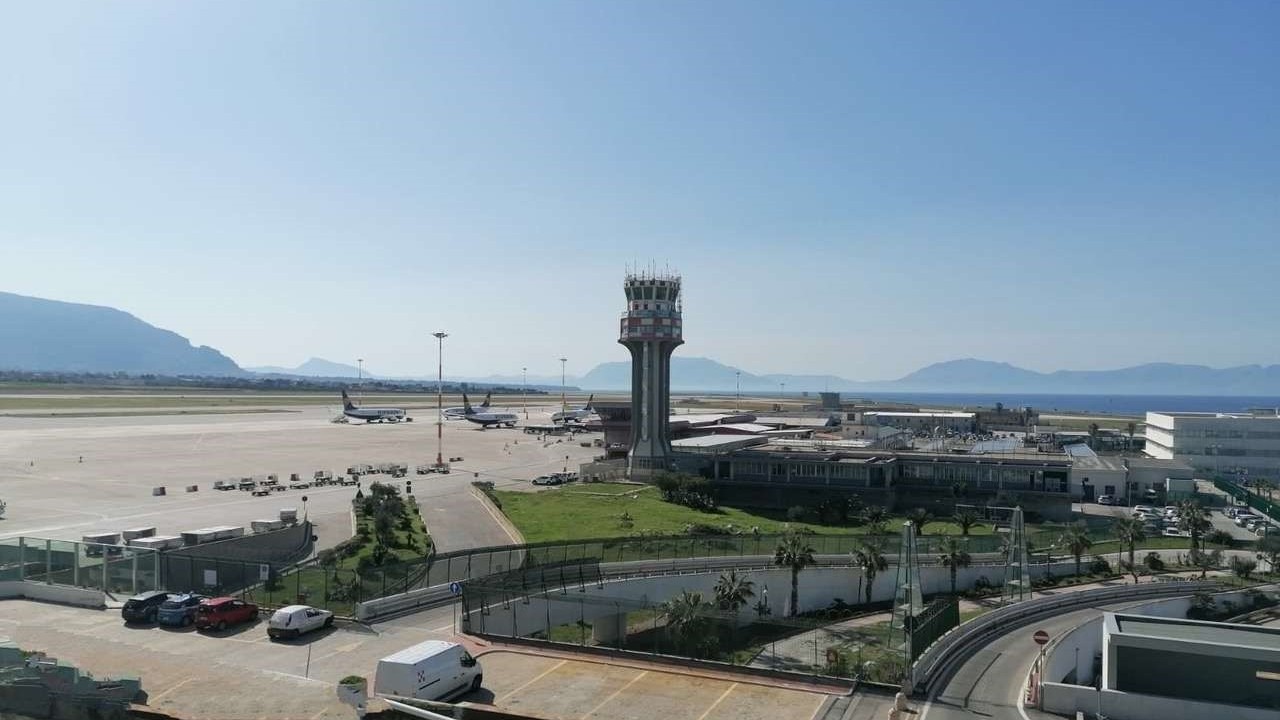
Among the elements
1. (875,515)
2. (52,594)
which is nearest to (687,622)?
(52,594)

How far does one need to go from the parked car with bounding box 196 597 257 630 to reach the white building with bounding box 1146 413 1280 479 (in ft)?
340

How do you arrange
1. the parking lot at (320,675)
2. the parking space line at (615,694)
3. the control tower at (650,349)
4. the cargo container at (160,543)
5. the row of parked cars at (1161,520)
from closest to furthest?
the parking space line at (615,694)
the parking lot at (320,675)
the cargo container at (160,543)
the row of parked cars at (1161,520)
the control tower at (650,349)

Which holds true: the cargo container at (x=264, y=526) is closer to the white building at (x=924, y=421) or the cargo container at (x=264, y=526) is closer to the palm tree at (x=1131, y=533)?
the palm tree at (x=1131, y=533)

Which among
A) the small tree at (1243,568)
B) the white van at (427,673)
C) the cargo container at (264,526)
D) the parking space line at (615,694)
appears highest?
the white van at (427,673)

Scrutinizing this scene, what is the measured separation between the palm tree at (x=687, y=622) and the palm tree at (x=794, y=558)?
13.2 metres

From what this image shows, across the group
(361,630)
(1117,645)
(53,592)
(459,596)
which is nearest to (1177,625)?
(1117,645)

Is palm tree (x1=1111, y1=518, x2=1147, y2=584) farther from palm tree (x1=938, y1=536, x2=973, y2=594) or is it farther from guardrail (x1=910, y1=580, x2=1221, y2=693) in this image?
palm tree (x1=938, y1=536, x2=973, y2=594)

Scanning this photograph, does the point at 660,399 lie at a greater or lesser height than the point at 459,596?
greater

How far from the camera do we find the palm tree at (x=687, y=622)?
3097 centimetres

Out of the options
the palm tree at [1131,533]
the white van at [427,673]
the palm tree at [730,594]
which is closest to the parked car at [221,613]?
the white van at [427,673]

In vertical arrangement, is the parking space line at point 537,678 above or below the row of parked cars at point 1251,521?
above

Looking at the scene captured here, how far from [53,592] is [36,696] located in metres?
16.6

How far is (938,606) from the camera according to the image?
31.1 metres

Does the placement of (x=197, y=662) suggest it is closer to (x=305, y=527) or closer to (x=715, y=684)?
(x=715, y=684)
